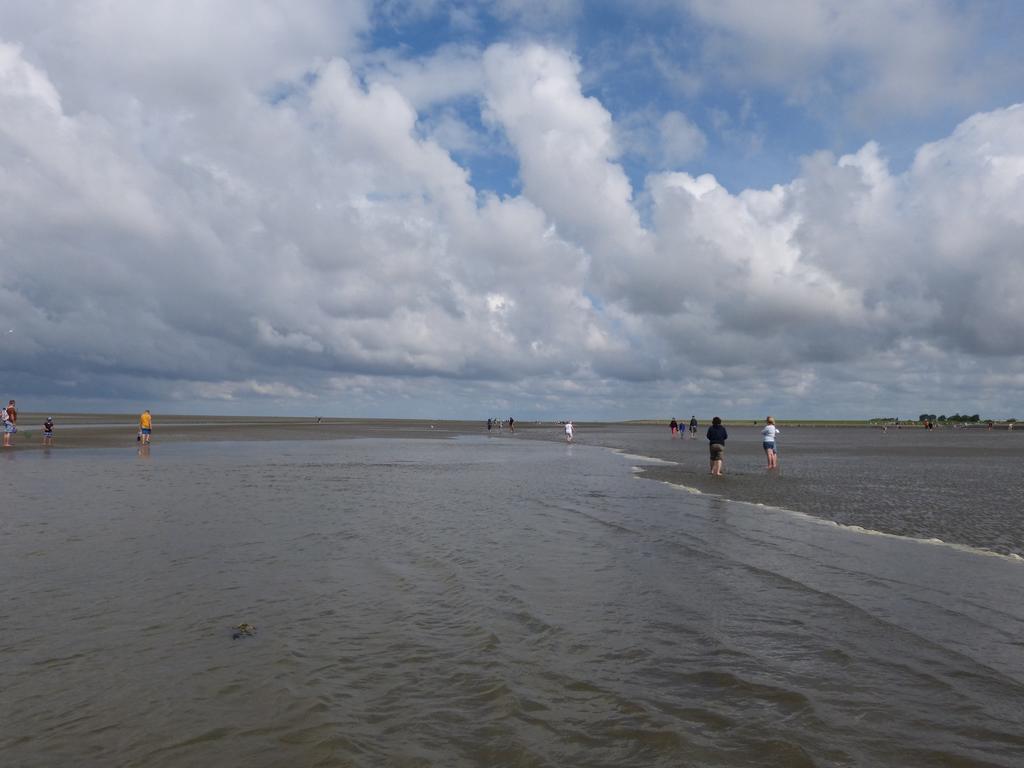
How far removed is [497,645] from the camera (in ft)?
25.3

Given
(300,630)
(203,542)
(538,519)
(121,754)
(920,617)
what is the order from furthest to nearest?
(538,519) < (203,542) < (920,617) < (300,630) < (121,754)

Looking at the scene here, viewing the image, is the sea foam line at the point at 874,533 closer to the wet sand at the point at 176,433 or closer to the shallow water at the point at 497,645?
the shallow water at the point at 497,645

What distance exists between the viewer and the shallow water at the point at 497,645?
17.6ft

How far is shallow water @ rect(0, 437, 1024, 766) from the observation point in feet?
17.6

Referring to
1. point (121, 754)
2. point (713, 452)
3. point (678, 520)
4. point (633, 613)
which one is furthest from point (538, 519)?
point (713, 452)

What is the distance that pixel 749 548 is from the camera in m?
13.4

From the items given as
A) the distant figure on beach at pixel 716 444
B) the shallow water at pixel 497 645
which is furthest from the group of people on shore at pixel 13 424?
the distant figure on beach at pixel 716 444

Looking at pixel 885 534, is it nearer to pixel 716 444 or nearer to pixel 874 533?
pixel 874 533

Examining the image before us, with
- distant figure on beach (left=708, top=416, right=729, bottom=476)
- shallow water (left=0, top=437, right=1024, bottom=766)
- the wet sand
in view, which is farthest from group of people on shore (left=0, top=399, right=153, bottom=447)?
distant figure on beach (left=708, top=416, right=729, bottom=476)

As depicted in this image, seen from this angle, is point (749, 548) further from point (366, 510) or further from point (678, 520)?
point (366, 510)

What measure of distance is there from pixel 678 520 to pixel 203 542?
11418 mm

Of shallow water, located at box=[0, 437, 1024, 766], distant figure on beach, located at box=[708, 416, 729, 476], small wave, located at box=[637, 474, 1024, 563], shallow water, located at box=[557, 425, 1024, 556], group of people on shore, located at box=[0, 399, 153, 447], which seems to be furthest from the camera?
group of people on shore, located at box=[0, 399, 153, 447]

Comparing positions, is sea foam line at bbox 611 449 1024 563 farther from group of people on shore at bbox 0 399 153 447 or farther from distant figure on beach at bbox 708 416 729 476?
group of people on shore at bbox 0 399 153 447

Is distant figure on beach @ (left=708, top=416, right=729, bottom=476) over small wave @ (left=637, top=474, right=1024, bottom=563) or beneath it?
over
